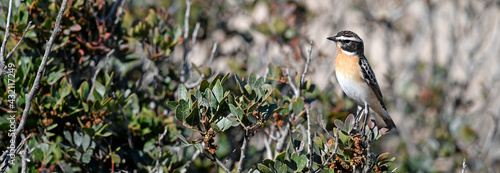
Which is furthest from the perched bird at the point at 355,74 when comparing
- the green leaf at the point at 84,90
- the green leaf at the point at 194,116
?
the green leaf at the point at 84,90

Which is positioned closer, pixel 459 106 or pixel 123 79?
pixel 123 79

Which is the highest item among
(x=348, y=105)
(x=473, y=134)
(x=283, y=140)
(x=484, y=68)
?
(x=484, y=68)

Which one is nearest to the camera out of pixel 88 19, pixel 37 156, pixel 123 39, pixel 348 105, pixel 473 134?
pixel 37 156

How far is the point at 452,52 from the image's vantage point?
746cm

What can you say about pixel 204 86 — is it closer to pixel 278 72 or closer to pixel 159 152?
pixel 159 152

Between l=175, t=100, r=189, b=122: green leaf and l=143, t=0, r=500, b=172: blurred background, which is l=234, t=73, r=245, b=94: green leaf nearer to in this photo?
l=175, t=100, r=189, b=122: green leaf

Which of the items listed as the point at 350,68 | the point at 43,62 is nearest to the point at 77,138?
the point at 43,62

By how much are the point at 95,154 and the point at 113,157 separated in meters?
0.26

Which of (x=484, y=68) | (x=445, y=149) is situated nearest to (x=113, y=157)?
(x=445, y=149)

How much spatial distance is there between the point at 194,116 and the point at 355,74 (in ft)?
6.54

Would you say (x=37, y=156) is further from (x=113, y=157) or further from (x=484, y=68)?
(x=484, y=68)

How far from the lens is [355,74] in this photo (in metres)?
4.48

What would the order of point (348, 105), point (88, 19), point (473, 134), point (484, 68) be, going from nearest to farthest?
point (88, 19)
point (348, 105)
point (473, 134)
point (484, 68)

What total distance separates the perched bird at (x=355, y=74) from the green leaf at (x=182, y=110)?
1.81m
